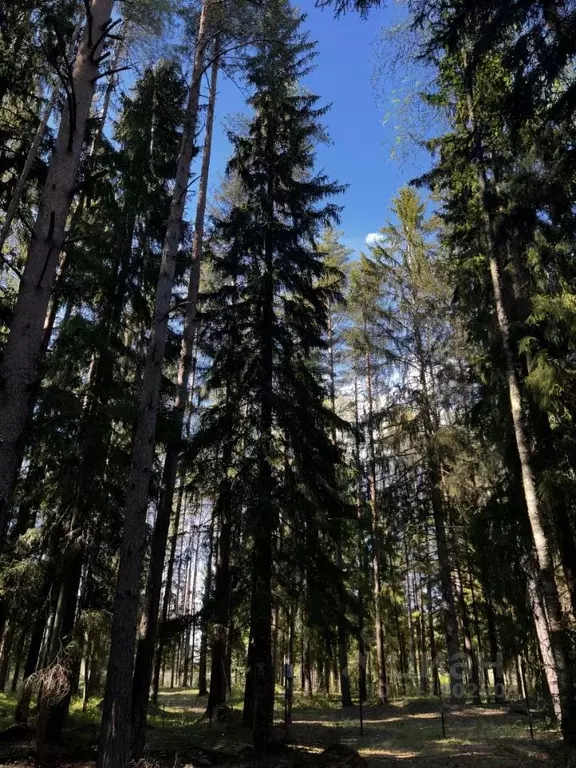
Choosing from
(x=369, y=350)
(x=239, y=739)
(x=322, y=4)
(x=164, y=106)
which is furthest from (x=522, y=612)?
(x=164, y=106)

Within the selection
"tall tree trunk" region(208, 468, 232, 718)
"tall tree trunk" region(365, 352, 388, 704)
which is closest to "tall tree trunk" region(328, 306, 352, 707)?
"tall tree trunk" region(365, 352, 388, 704)

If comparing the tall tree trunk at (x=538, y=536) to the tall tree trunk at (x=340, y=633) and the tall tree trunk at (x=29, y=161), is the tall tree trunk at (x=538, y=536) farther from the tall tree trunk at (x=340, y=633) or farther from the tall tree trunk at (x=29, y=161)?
the tall tree trunk at (x=29, y=161)

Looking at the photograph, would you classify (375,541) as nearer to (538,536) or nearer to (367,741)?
(367,741)

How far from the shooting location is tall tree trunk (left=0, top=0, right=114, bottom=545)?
3686mm

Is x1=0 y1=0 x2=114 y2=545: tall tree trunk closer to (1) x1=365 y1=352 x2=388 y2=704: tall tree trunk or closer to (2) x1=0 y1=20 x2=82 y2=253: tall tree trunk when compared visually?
(2) x1=0 y1=20 x2=82 y2=253: tall tree trunk

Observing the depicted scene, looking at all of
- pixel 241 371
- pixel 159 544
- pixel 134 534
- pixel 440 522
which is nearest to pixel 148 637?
pixel 159 544

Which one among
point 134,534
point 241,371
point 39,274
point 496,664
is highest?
point 241,371

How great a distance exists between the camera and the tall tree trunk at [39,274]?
3.69 m

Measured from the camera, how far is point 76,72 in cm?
508

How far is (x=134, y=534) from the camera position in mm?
6051

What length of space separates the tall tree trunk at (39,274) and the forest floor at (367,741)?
5284 millimetres

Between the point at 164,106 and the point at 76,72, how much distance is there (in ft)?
18.8

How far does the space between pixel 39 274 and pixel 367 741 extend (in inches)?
463

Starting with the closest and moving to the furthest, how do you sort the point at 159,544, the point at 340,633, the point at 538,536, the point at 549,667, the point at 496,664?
the point at 549,667 → the point at 538,536 → the point at 159,544 → the point at 340,633 → the point at 496,664
